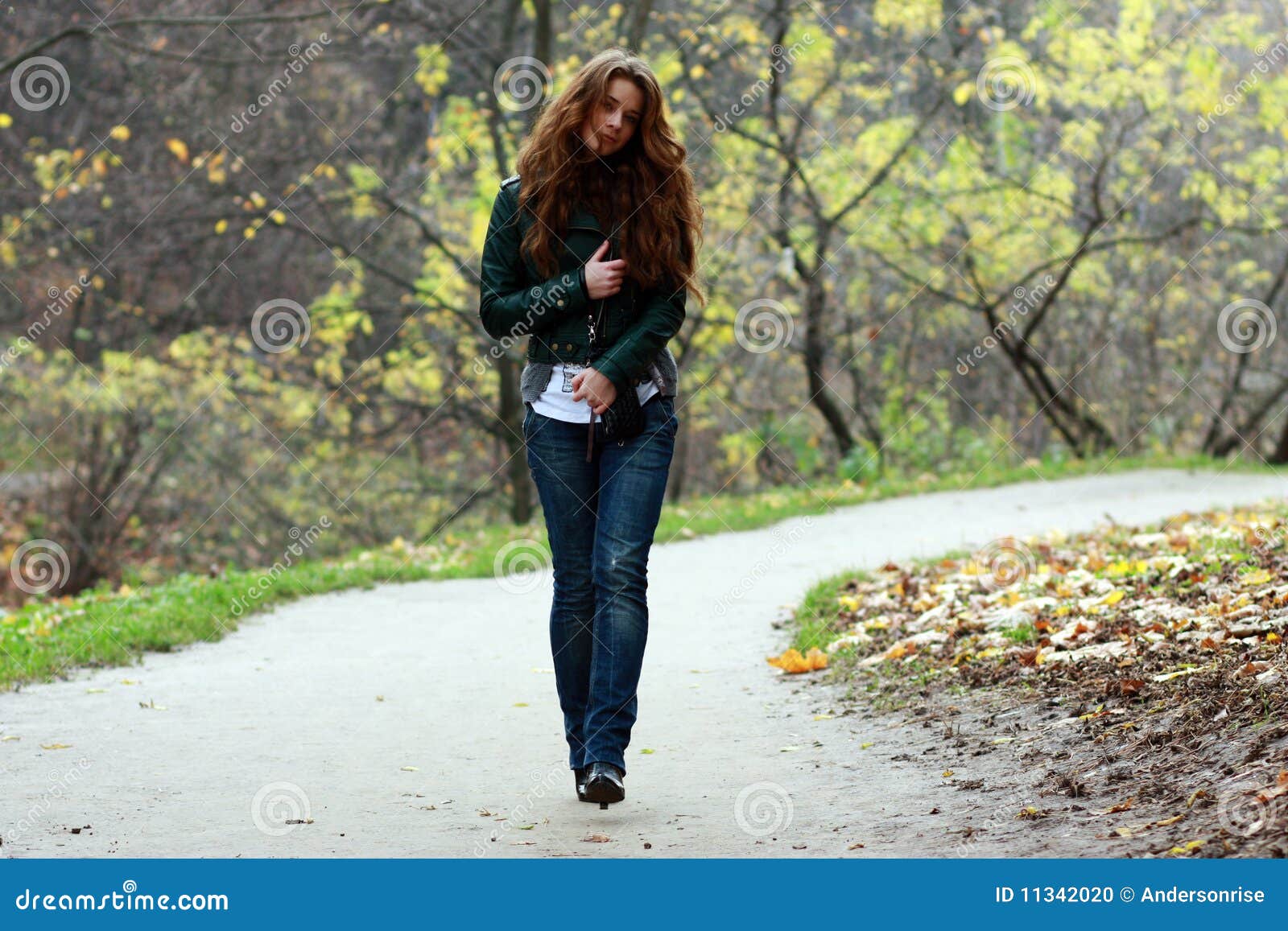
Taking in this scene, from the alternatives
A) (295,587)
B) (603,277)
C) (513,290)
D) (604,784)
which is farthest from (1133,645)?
(295,587)

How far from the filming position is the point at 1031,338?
682 inches

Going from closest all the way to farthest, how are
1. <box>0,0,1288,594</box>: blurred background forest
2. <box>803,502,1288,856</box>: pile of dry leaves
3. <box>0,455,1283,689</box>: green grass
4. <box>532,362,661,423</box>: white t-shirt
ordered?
<box>803,502,1288,856</box>: pile of dry leaves < <box>532,362,661,423</box>: white t-shirt < <box>0,455,1283,689</box>: green grass < <box>0,0,1288,594</box>: blurred background forest

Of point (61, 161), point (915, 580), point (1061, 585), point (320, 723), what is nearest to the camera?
point (320, 723)

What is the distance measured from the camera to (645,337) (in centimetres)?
395

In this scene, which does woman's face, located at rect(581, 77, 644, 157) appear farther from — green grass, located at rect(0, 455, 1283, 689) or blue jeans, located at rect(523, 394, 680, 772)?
green grass, located at rect(0, 455, 1283, 689)

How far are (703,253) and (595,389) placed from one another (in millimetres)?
11624

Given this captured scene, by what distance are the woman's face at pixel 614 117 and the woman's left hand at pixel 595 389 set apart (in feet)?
2.06

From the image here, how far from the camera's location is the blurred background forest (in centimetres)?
1484

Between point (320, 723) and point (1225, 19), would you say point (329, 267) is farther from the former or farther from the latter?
point (320, 723)

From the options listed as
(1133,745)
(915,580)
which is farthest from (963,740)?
(915,580)

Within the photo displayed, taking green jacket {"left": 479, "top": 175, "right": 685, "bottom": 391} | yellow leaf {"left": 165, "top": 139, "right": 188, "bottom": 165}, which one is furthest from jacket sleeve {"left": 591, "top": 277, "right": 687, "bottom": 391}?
yellow leaf {"left": 165, "top": 139, "right": 188, "bottom": 165}

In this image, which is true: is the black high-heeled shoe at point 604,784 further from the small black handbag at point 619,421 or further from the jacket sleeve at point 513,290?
the jacket sleeve at point 513,290

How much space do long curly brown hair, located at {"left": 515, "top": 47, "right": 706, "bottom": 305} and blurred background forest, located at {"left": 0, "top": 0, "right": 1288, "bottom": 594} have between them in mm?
9823

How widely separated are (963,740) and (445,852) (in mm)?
1786
